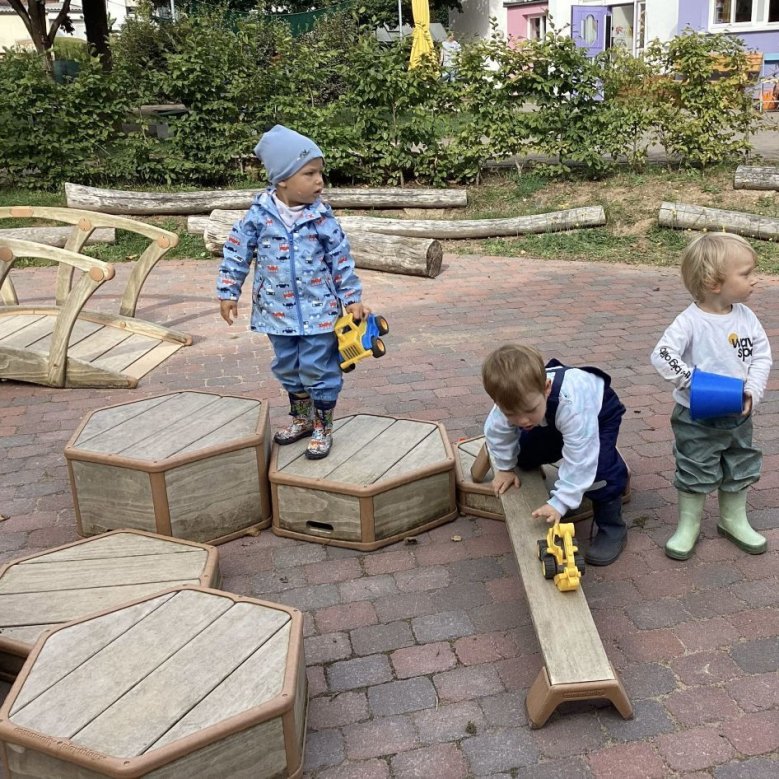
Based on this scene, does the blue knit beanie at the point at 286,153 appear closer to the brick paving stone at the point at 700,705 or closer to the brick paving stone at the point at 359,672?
the brick paving stone at the point at 359,672

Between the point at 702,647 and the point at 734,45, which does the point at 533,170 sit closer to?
the point at 734,45

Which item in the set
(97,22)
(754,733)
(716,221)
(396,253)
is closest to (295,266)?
(754,733)

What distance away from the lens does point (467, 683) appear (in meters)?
2.65

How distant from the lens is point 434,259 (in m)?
7.95

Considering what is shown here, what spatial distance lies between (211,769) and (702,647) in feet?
5.32

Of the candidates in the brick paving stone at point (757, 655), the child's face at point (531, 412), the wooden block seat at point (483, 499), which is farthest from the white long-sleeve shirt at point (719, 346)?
the brick paving stone at point (757, 655)

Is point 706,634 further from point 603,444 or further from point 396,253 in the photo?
point 396,253

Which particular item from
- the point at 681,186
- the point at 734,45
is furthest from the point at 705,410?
the point at 734,45

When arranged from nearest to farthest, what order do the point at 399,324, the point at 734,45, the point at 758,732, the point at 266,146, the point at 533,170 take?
1. the point at 758,732
2. the point at 266,146
3. the point at 399,324
4. the point at 734,45
5. the point at 533,170

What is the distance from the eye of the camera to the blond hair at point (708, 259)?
2900 millimetres

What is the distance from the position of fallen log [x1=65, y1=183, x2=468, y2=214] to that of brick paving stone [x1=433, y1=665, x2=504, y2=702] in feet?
Result: 26.0

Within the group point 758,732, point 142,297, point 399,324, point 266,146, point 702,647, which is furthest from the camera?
point 142,297

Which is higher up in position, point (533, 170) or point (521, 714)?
point (533, 170)

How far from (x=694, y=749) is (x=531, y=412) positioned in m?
1.10
